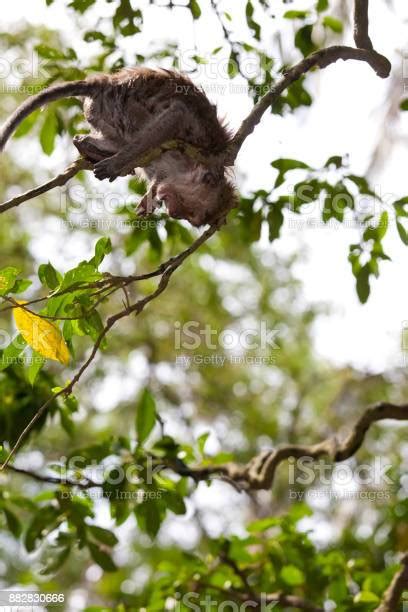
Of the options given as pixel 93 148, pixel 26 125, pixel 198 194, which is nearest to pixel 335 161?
pixel 198 194

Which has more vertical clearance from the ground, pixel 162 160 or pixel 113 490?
pixel 162 160

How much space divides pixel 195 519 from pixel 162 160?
32.4 feet

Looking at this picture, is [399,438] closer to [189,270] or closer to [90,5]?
[189,270]

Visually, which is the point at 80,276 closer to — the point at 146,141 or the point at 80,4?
the point at 146,141

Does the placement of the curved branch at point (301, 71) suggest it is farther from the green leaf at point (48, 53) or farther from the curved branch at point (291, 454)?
the curved branch at point (291, 454)

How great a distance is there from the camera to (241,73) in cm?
418

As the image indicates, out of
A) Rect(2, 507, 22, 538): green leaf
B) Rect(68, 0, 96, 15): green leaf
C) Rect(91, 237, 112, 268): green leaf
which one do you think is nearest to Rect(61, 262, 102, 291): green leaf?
Rect(91, 237, 112, 268): green leaf

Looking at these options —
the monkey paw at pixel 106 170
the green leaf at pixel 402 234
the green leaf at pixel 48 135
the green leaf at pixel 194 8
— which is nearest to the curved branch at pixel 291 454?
the green leaf at pixel 402 234

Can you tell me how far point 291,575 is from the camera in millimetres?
4387

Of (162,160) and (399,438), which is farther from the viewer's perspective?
(399,438)

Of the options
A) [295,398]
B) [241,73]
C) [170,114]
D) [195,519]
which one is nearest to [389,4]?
[241,73]

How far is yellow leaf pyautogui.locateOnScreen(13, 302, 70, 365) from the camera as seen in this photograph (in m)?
3.13

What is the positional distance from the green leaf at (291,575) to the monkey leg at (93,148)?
2.36 meters

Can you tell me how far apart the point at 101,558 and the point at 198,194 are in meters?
1.89
